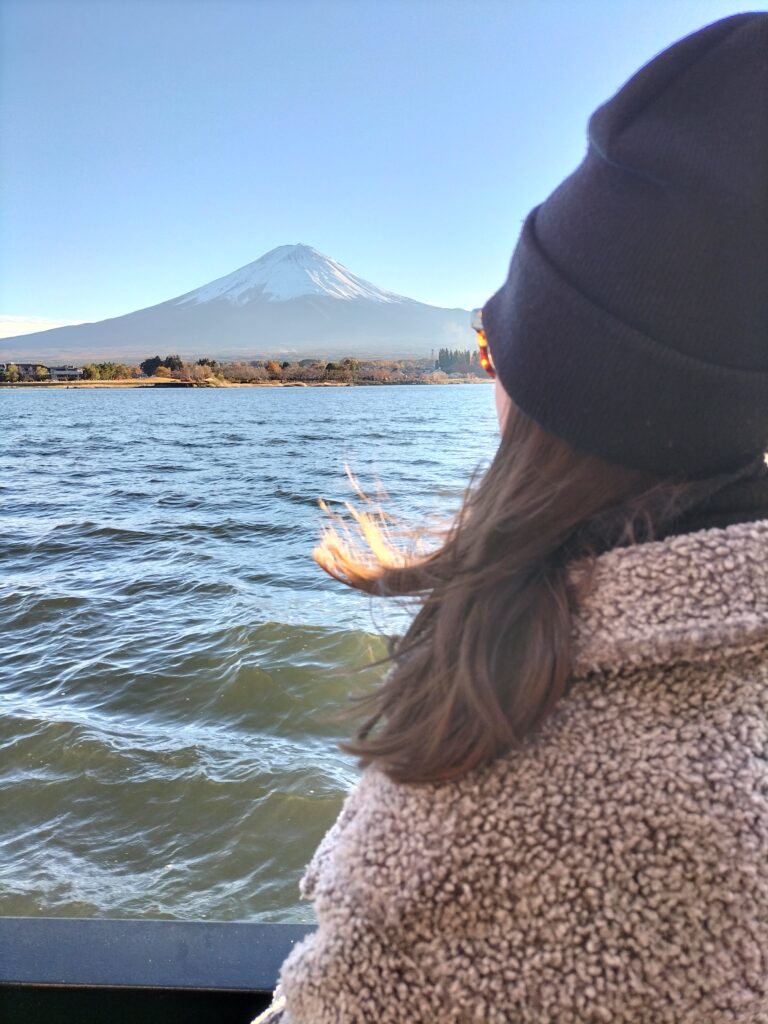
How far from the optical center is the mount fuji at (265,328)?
533 feet

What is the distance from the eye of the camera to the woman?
0.68 meters

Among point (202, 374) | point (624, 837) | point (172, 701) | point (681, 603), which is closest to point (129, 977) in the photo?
point (624, 837)

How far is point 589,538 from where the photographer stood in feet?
2.53

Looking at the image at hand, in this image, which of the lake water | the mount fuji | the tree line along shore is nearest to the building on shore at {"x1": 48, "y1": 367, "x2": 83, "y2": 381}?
the tree line along shore

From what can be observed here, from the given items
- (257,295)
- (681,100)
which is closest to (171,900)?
(681,100)

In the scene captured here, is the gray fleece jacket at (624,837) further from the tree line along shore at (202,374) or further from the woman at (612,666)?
the tree line along shore at (202,374)

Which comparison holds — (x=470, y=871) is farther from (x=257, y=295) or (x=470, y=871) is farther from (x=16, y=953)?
(x=257, y=295)

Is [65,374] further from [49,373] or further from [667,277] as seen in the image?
[667,277]

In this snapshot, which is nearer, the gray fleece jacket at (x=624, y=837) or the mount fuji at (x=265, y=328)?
the gray fleece jacket at (x=624, y=837)

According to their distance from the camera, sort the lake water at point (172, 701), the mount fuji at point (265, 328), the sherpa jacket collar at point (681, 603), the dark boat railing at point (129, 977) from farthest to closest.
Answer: the mount fuji at point (265, 328) → the lake water at point (172, 701) → the dark boat railing at point (129, 977) → the sherpa jacket collar at point (681, 603)

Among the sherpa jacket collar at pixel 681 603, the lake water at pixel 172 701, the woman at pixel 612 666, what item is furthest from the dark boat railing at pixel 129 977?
the sherpa jacket collar at pixel 681 603

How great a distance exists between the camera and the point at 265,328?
182 m

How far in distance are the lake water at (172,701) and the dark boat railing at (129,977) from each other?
0.59m

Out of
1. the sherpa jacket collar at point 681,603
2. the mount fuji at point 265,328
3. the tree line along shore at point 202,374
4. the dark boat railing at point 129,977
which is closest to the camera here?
the sherpa jacket collar at point 681,603
